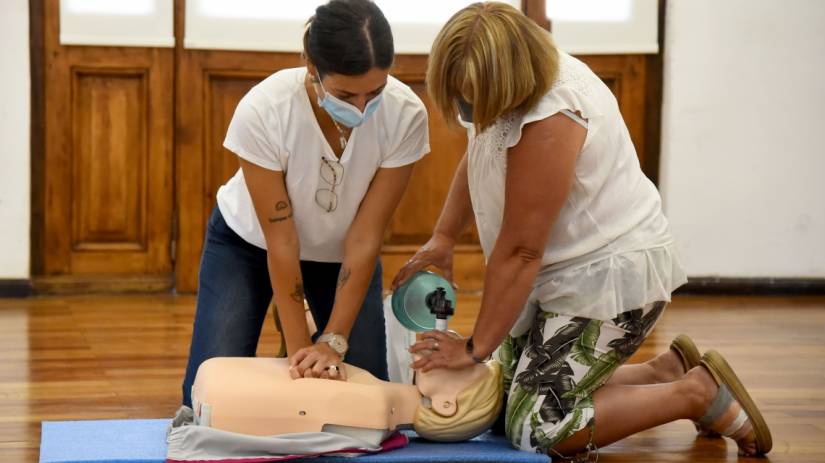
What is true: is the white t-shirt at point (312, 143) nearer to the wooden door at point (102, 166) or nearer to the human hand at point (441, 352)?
the human hand at point (441, 352)

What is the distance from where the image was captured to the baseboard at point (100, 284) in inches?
172

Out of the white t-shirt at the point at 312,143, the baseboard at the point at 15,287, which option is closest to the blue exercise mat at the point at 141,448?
the white t-shirt at the point at 312,143

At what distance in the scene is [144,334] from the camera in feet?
11.8

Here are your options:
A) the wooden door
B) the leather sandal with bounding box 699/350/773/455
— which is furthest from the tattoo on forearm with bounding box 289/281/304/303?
the wooden door

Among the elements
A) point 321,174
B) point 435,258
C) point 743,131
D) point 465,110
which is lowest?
point 435,258

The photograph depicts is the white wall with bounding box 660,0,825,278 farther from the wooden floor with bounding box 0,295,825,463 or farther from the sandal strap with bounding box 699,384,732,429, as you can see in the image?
the sandal strap with bounding box 699,384,732,429

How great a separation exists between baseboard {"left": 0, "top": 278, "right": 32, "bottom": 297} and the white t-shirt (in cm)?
224

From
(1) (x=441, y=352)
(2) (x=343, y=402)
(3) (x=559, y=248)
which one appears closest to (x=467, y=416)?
(1) (x=441, y=352)

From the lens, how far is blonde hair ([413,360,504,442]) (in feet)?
7.27

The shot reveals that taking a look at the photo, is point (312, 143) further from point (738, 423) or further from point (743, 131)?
point (743, 131)

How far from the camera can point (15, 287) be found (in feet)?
14.1

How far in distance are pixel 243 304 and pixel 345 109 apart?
1.93 feet

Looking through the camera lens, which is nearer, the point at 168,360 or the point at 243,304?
the point at 243,304

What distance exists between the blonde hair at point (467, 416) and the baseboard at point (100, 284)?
2.40 metres
